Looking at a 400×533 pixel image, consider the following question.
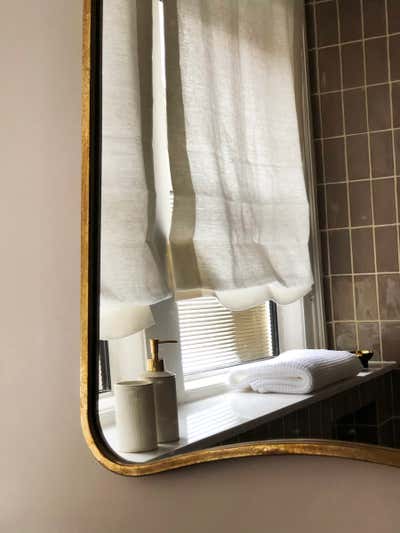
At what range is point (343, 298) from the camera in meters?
1.05

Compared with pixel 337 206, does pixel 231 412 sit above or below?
Result: below

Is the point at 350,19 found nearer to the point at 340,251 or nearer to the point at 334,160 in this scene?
the point at 334,160

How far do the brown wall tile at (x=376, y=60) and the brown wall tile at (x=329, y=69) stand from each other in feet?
0.13

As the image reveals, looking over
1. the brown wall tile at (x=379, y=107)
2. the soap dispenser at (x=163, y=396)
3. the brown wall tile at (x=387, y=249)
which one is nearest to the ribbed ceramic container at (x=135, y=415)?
the soap dispenser at (x=163, y=396)

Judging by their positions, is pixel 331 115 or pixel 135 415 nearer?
pixel 331 115

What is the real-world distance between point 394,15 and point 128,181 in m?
0.47

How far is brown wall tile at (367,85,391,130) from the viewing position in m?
1.02

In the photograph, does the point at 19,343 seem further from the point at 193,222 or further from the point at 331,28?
the point at 331,28

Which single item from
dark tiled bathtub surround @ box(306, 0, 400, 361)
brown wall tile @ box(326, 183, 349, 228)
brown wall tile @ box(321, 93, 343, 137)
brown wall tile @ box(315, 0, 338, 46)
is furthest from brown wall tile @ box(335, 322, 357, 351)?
brown wall tile @ box(315, 0, 338, 46)

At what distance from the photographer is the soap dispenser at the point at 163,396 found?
118 cm

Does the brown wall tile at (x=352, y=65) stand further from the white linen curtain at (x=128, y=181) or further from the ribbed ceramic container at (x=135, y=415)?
the ribbed ceramic container at (x=135, y=415)

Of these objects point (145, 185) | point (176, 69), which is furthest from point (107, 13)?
point (145, 185)

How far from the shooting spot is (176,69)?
120 cm

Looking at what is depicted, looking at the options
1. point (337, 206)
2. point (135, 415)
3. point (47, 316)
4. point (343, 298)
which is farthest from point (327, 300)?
point (47, 316)
